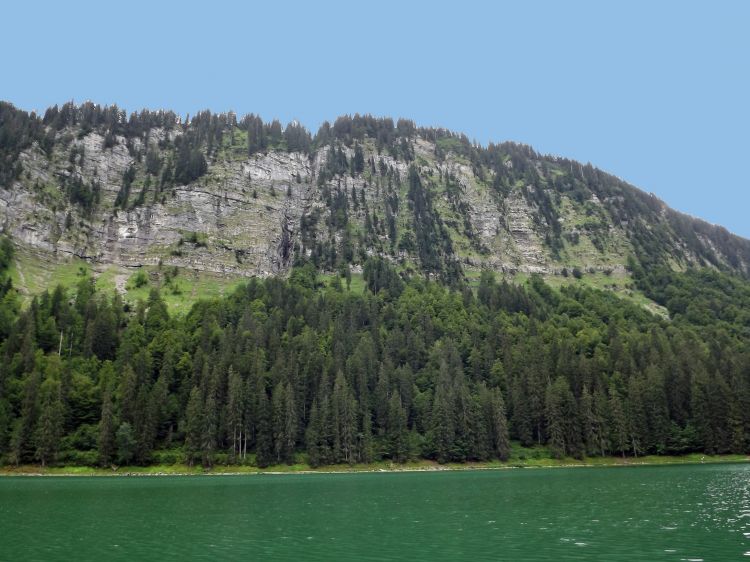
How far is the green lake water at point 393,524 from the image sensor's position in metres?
28.9

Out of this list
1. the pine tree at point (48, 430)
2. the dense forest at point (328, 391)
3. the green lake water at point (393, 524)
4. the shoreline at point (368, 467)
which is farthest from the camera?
the dense forest at point (328, 391)

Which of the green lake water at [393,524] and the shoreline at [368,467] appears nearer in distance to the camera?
the green lake water at [393,524]

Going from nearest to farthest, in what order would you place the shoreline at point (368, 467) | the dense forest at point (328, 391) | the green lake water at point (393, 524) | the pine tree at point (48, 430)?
the green lake water at point (393, 524) < the shoreline at point (368, 467) < the pine tree at point (48, 430) < the dense forest at point (328, 391)

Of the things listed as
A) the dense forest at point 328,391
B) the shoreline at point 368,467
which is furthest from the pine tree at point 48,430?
the shoreline at point 368,467

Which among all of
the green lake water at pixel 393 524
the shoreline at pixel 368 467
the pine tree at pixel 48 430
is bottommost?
the shoreline at pixel 368 467

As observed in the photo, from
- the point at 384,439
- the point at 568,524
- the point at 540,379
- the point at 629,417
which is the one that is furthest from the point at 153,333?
the point at 568,524

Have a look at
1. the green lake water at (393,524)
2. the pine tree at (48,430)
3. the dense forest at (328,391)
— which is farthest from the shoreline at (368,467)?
the green lake water at (393,524)

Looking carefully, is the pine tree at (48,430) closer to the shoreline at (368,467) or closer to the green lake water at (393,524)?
the shoreline at (368,467)

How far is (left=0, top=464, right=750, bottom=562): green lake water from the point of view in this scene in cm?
2889

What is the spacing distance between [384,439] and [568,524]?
95.3 metres

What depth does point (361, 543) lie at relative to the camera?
32.0 meters

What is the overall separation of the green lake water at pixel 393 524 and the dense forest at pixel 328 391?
174ft

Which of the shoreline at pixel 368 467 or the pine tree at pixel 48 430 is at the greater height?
the pine tree at pixel 48 430

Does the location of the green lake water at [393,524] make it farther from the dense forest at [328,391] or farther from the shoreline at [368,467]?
the dense forest at [328,391]
